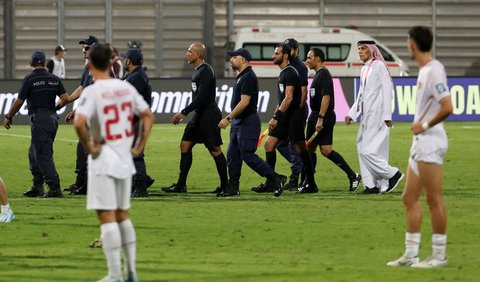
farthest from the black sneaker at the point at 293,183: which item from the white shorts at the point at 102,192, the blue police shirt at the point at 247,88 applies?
the white shorts at the point at 102,192

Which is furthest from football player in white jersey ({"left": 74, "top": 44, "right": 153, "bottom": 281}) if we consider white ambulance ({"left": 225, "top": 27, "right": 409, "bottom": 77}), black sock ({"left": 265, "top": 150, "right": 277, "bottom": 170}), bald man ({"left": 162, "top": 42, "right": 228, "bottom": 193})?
white ambulance ({"left": 225, "top": 27, "right": 409, "bottom": 77})

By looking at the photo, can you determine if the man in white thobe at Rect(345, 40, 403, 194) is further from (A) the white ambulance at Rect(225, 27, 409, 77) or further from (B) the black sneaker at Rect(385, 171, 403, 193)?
(A) the white ambulance at Rect(225, 27, 409, 77)

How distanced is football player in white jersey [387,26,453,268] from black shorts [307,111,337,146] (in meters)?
8.09

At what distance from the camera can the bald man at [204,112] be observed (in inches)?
765

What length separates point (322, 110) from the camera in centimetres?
2025

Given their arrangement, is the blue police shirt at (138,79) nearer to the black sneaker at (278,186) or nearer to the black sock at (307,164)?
the black sneaker at (278,186)

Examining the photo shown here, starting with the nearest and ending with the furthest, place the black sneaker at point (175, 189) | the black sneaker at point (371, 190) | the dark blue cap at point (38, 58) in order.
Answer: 1. the dark blue cap at point (38, 58)
2. the black sneaker at point (371, 190)
3. the black sneaker at point (175, 189)

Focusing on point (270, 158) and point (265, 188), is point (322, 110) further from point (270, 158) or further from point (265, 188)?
point (265, 188)

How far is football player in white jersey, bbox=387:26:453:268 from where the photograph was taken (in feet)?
39.9

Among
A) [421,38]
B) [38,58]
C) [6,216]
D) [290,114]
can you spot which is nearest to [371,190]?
[290,114]

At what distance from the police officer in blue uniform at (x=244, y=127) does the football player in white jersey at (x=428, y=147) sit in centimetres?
721

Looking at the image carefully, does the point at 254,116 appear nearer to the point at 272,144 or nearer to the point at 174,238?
the point at 272,144

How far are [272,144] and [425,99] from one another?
26.8ft

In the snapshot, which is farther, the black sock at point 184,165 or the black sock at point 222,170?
the black sock at point 184,165
